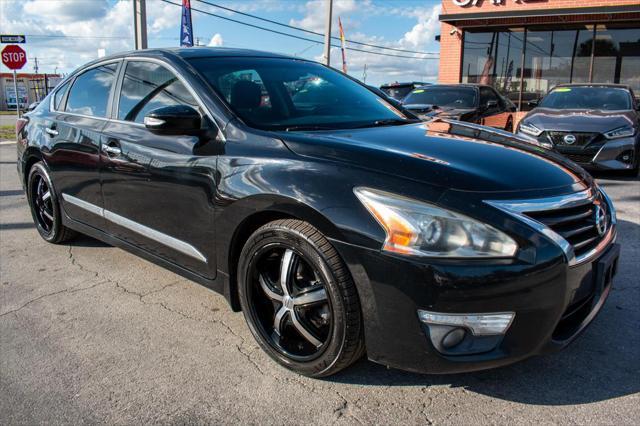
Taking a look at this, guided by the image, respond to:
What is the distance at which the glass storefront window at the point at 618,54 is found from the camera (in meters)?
15.1

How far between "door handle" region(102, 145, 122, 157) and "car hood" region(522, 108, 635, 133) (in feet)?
22.2

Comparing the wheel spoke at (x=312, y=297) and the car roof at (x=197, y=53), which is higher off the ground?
the car roof at (x=197, y=53)

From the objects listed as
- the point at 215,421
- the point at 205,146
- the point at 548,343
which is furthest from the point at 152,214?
the point at 548,343

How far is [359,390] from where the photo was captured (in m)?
2.53

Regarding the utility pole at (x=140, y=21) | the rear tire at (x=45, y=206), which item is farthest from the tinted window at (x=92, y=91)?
the utility pole at (x=140, y=21)

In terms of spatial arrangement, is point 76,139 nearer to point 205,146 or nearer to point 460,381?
point 205,146

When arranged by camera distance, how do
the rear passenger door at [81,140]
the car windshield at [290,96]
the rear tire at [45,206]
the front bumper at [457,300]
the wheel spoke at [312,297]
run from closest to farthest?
the front bumper at [457,300] < the wheel spoke at [312,297] < the car windshield at [290,96] < the rear passenger door at [81,140] < the rear tire at [45,206]

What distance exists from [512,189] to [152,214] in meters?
2.17

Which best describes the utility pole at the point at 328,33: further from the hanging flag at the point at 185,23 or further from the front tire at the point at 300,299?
the front tire at the point at 300,299

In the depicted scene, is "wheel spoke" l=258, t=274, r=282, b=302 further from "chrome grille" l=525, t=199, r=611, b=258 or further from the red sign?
the red sign

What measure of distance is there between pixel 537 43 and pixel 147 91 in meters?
15.5

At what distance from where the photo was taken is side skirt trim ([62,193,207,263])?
10.2 feet

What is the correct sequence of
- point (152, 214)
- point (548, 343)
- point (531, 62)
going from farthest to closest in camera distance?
point (531, 62) → point (152, 214) → point (548, 343)

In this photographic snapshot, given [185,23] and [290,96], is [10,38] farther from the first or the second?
[290,96]
